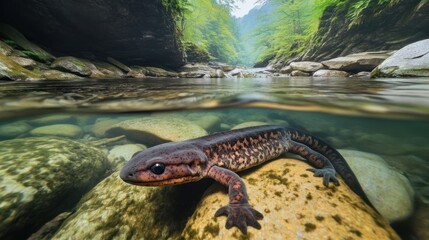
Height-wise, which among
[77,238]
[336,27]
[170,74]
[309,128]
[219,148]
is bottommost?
[309,128]

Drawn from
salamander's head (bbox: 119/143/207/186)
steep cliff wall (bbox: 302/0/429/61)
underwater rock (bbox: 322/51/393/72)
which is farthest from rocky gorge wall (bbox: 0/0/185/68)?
steep cliff wall (bbox: 302/0/429/61)

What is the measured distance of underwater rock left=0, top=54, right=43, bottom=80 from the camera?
723 centimetres

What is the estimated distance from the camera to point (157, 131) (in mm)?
6875

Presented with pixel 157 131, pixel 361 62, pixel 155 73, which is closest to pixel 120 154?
pixel 157 131

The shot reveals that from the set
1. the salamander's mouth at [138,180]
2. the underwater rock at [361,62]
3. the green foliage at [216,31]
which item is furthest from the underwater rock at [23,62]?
the green foliage at [216,31]

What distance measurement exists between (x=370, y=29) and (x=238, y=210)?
21.6m

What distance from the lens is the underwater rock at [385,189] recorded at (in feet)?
12.6

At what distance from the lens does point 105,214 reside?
11.2ft

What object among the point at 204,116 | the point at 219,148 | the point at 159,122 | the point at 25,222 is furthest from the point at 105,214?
the point at 204,116

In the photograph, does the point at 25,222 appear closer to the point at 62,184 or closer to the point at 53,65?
the point at 62,184

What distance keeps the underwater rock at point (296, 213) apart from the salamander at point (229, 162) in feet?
0.50

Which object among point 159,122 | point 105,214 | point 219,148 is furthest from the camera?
point 159,122

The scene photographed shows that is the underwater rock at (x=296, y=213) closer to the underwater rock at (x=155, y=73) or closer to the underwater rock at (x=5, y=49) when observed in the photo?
the underwater rock at (x=5, y=49)

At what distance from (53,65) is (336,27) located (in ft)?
77.2
